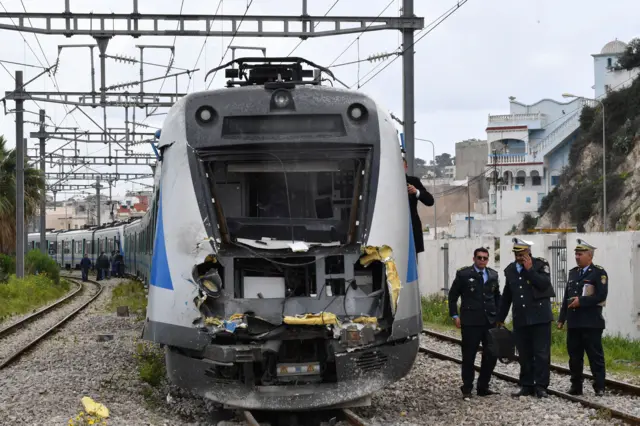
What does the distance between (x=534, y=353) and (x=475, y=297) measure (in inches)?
34.6

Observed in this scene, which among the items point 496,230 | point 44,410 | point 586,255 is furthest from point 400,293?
point 496,230

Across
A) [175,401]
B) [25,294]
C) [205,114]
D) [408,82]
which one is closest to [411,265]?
[205,114]

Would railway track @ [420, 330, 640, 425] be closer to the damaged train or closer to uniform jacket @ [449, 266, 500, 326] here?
uniform jacket @ [449, 266, 500, 326]

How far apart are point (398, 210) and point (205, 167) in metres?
1.90

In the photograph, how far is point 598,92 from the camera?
7706 centimetres

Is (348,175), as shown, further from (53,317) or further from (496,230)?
(496,230)

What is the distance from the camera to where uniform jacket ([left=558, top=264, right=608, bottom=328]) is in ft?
35.4

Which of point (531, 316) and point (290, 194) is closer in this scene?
point (290, 194)

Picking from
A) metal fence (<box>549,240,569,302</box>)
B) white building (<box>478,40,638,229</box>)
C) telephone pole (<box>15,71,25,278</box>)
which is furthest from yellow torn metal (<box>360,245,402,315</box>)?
white building (<box>478,40,638,229</box>)

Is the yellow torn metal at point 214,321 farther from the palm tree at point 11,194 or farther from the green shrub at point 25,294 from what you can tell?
the palm tree at point 11,194

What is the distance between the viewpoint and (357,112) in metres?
9.61

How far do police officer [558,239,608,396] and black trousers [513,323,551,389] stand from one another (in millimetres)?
384

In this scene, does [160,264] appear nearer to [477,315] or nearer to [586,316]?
[477,315]

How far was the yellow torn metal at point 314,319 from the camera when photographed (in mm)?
8727
